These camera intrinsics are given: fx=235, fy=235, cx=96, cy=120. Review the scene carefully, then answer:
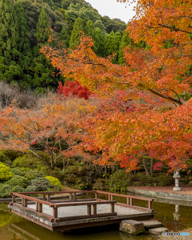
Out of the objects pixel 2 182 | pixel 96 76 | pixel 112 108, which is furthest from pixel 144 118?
pixel 112 108

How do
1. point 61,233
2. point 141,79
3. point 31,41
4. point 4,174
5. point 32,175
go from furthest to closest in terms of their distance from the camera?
point 31,41 → point 32,175 → point 4,174 → point 61,233 → point 141,79

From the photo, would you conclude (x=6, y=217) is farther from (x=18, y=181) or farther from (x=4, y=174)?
(x=4, y=174)

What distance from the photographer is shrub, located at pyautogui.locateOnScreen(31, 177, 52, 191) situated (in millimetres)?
11725

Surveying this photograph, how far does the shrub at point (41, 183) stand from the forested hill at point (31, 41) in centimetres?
1739

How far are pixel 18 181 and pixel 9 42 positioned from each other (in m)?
21.5

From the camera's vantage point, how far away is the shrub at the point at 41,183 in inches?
462

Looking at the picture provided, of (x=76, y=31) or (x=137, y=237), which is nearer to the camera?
(x=137, y=237)

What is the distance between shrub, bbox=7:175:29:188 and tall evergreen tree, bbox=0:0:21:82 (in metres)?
18.0

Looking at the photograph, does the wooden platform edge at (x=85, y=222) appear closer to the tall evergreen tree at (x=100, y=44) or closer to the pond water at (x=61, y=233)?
the pond water at (x=61, y=233)

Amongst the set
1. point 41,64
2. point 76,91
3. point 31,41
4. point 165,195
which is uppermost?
point 31,41

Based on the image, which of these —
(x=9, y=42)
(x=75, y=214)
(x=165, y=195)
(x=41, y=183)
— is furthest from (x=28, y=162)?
(x=9, y=42)

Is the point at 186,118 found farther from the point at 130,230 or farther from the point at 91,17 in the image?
the point at 91,17

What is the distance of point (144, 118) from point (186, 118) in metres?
1.24

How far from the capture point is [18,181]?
1172 cm
